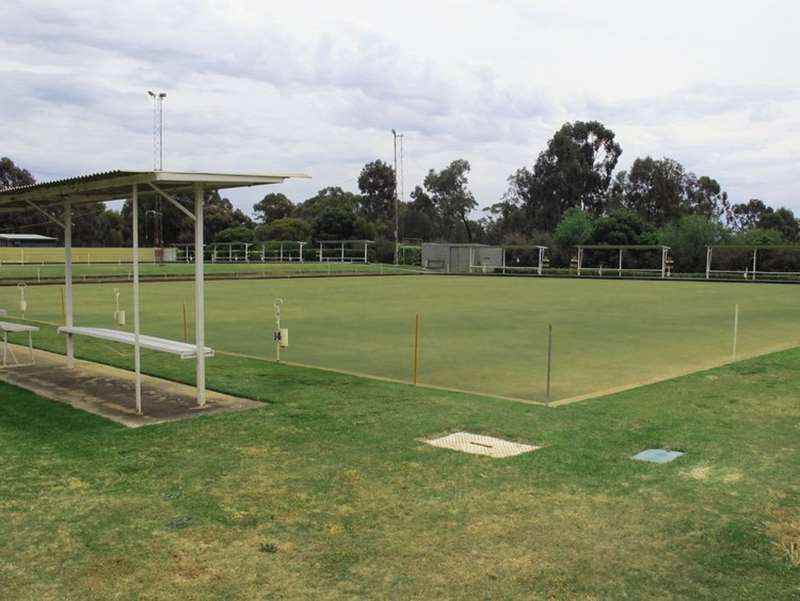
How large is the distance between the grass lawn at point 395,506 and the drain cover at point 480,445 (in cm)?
21

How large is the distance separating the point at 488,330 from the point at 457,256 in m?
50.2

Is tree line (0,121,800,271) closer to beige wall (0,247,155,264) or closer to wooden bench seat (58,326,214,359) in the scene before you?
beige wall (0,247,155,264)

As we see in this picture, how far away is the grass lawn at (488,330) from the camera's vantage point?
476 inches

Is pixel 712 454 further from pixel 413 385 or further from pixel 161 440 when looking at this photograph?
pixel 161 440

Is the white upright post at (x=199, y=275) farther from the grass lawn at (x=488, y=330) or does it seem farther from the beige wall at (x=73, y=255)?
the beige wall at (x=73, y=255)

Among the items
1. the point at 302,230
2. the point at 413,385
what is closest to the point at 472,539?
the point at 413,385

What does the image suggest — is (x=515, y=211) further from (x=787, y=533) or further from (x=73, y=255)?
(x=787, y=533)

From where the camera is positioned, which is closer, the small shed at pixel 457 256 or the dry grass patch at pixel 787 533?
the dry grass patch at pixel 787 533

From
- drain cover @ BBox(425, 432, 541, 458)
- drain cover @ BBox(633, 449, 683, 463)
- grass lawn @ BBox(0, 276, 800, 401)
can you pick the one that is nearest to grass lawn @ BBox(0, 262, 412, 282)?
grass lawn @ BBox(0, 276, 800, 401)

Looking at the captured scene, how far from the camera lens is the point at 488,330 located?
17.9 m

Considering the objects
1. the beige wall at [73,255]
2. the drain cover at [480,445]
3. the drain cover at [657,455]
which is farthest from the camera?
the beige wall at [73,255]

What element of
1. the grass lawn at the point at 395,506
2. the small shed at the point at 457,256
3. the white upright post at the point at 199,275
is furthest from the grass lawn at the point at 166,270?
the grass lawn at the point at 395,506

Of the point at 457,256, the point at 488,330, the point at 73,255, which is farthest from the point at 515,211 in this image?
the point at 488,330

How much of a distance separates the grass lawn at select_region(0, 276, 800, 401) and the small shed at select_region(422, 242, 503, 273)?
35.3 meters
